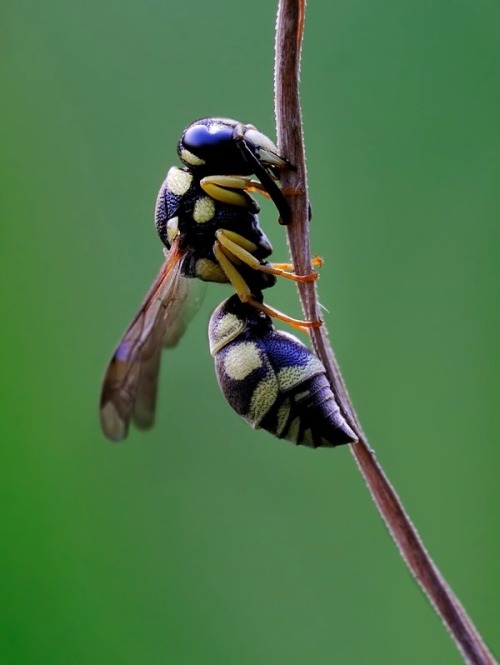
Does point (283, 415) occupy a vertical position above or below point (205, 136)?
below

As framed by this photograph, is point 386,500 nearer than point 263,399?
Yes

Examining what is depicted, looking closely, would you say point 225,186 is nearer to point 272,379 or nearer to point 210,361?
point 272,379

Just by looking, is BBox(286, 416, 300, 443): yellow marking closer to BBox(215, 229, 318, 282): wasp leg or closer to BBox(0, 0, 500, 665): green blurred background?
BBox(215, 229, 318, 282): wasp leg

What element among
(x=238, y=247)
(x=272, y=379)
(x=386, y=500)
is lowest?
(x=386, y=500)

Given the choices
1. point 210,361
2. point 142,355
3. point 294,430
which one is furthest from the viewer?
point 210,361

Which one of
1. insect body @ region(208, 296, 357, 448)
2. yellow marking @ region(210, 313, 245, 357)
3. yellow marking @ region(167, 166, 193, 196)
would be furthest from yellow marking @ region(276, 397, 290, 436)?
yellow marking @ region(167, 166, 193, 196)

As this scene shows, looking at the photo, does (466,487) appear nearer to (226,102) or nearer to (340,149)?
(340,149)

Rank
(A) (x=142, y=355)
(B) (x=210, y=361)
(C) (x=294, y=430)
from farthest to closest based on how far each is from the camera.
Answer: (B) (x=210, y=361) < (A) (x=142, y=355) < (C) (x=294, y=430)

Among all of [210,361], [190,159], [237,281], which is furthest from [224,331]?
[210,361]
